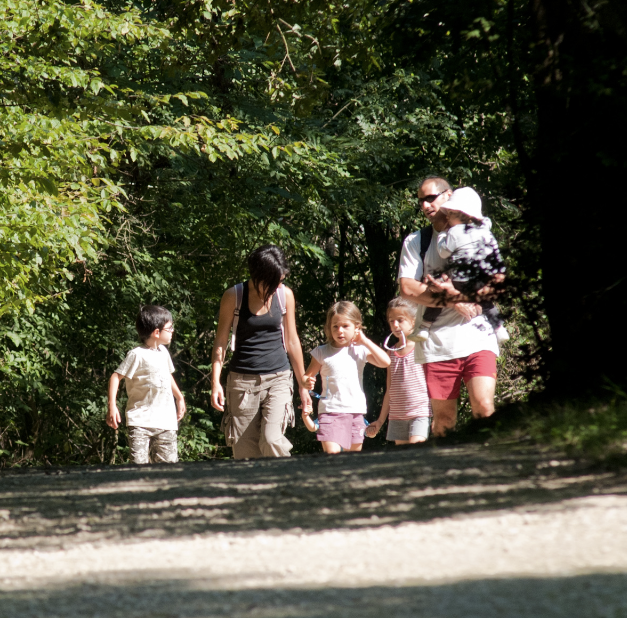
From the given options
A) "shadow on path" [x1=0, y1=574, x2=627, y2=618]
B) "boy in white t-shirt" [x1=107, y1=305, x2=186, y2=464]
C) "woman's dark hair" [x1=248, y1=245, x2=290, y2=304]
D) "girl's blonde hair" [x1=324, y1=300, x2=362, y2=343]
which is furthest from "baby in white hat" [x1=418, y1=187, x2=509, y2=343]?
"boy in white t-shirt" [x1=107, y1=305, x2=186, y2=464]

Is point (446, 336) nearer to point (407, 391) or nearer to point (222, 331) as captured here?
point (407, 391)

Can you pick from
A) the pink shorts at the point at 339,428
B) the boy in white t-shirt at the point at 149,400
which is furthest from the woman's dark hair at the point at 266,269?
the boy in white t-shirt at the point at 149,400

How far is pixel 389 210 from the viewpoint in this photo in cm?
1517

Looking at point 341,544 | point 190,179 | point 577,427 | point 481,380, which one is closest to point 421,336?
point 481,380

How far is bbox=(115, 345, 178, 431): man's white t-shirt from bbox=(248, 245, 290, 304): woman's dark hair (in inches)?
66.1

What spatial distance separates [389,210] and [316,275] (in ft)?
11.6

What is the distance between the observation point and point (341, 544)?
2828mm

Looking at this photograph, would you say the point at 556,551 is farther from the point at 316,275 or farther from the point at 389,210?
the point at 316,275

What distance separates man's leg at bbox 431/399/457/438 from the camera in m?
6.08

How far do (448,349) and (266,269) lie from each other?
1.49 m

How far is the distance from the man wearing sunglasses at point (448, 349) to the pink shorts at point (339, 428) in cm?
133

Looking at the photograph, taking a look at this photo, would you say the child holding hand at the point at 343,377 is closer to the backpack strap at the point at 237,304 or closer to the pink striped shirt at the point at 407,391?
the pink striped shirt at the point at 407,391

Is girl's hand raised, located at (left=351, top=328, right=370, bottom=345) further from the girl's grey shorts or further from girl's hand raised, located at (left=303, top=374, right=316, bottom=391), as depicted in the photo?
the girl's grey shorts

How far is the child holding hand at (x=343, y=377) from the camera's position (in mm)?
7434
